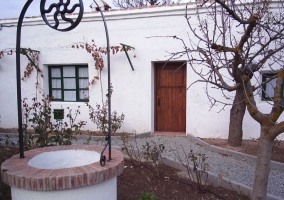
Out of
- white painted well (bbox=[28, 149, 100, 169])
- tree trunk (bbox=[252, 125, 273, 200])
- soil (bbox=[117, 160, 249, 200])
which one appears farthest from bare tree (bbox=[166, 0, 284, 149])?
white painted well (bbox=[28, 149, 100, 169])

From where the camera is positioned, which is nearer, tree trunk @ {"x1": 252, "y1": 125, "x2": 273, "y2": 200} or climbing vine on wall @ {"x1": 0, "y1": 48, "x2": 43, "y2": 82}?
tree trunk @ {"x1": 252, "y1": 125, "x2": 273, "y2": 200}

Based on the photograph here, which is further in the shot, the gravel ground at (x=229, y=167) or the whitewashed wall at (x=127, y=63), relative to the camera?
the whitewashed wall at (x=127, y=63)

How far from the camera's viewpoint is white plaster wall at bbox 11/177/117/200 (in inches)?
88.0

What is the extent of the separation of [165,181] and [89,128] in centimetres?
462

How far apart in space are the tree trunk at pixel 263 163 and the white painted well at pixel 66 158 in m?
1.94

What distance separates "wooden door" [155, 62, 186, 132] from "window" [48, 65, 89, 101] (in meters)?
2.46

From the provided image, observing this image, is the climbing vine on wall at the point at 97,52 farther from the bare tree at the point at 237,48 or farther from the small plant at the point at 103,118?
the bare tree at the point at 237,48

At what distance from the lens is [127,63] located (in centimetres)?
758

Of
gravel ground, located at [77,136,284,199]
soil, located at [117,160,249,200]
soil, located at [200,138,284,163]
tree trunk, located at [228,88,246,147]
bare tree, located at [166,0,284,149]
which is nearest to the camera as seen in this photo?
bare tree, located at [166,0,284,149]

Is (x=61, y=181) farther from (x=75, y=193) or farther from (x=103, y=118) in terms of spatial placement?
(x=103, y=118)

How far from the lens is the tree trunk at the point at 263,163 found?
2.74 metres

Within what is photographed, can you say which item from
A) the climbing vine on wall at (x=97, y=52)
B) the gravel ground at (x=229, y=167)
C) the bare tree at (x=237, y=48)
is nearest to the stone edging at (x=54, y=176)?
the bare tree at (x=237, y=48)

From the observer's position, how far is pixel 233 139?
588 cm

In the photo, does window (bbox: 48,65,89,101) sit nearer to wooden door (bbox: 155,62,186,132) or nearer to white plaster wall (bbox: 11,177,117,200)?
wooden door (bbox: 155,62,186,132)
